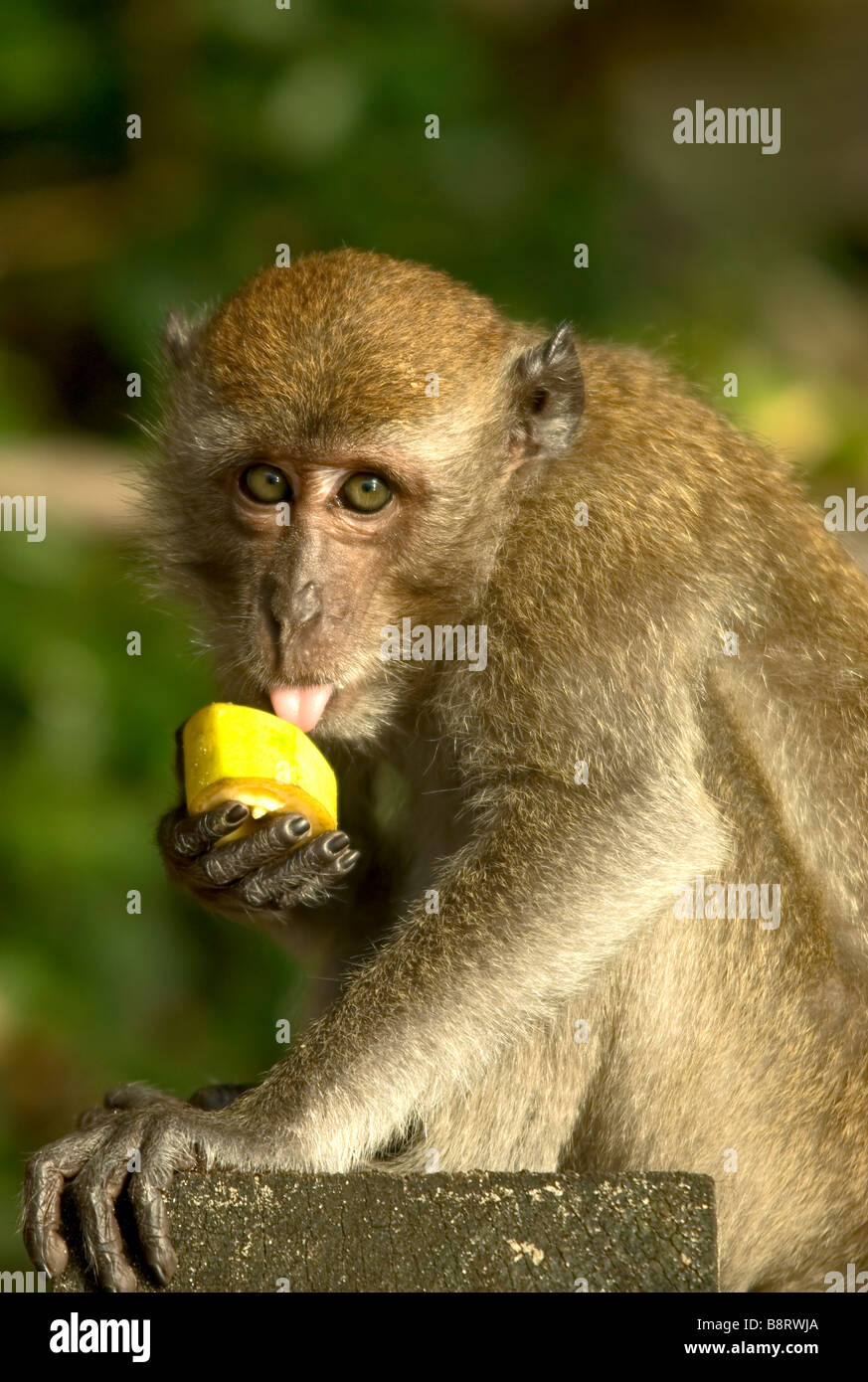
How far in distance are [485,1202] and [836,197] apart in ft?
34.9

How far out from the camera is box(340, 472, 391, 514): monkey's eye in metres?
4.92

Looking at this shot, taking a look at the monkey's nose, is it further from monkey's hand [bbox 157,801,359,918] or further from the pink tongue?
monkey's hand [bbox 157,801,359,918]

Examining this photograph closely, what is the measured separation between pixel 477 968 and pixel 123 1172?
103cm

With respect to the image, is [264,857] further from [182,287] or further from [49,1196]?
[182,287]

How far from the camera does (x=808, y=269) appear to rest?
484 inches

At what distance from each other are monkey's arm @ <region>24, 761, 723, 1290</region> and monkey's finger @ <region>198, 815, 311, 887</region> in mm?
418

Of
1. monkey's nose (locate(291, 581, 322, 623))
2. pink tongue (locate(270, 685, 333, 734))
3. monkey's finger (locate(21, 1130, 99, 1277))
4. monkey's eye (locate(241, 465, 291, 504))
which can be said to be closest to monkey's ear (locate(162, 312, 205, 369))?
monkey's eye (locate(241, 465, 291, 504))

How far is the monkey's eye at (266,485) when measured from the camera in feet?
16.2

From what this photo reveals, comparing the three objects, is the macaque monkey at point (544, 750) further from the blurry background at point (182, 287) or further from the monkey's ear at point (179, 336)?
the blurry background at point (182, 287)

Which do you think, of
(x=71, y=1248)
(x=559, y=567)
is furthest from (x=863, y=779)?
(x=71, y=1248)

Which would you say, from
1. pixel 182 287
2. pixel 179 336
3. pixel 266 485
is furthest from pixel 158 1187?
pixel 182 287

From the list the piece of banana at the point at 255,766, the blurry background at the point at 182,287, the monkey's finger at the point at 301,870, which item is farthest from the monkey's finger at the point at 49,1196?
the blurry background at the point at 182,287

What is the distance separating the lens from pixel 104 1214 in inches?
159

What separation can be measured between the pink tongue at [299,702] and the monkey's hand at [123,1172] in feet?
3.37
